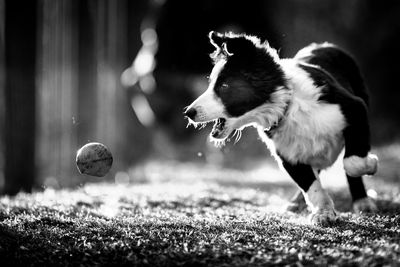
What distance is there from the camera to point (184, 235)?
4.66m

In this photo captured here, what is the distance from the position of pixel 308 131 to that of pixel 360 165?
53 cm

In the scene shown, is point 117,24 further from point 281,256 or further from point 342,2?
point 281,256

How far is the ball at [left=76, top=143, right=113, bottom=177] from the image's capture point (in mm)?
5879

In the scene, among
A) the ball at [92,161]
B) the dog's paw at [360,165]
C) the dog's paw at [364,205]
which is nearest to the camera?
the dog's paw at [360,165]

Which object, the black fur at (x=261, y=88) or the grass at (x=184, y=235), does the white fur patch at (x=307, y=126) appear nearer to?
the black fur at (x=261, y=88)

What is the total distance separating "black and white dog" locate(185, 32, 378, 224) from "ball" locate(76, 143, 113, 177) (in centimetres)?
95

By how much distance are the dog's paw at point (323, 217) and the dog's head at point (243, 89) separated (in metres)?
0.89

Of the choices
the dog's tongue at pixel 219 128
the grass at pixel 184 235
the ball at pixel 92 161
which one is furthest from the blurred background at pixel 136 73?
the dog's tongue at pixel 219 128

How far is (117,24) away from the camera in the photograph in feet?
51.4

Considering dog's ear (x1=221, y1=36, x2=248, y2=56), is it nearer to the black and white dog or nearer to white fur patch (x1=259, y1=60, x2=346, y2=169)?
the black and white dog

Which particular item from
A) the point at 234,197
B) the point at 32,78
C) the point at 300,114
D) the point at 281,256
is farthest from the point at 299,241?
the point at 32,78

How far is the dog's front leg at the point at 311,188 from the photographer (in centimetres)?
558

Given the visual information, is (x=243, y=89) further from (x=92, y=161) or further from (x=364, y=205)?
(x=364, y=205)

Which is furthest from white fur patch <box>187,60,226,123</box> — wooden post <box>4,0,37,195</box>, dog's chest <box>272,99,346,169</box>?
wooden post <box>4,0,37,195</box>
